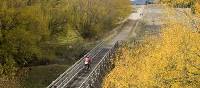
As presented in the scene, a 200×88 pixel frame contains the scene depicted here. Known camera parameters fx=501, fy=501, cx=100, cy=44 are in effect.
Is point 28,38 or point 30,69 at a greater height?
point 28,38

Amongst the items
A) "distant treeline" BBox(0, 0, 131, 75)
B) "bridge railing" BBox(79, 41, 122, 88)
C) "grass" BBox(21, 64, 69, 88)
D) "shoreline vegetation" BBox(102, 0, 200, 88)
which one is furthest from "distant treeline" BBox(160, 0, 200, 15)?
"grass" BBox(21, 64, 69, 88)

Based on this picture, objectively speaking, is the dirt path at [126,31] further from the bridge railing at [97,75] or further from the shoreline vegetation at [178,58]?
the shoreline vegetation at [178,58]

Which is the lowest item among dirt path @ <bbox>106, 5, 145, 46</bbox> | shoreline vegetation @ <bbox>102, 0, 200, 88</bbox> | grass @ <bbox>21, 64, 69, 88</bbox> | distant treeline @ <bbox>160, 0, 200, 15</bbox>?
dirt path @ <bbox>106, 5, 145, 46</bbox>

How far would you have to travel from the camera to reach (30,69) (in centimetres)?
6109

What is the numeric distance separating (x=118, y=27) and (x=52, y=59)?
40.4 meters

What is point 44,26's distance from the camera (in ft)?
209

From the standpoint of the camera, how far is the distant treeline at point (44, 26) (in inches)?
2226

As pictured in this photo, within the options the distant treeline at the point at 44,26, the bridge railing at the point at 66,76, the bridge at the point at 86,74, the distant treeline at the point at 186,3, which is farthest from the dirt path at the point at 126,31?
the distant treeline at the point at 186,3

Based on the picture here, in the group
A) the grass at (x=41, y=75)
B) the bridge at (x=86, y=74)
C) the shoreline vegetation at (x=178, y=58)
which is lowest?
the grass at (x=41, y=75)

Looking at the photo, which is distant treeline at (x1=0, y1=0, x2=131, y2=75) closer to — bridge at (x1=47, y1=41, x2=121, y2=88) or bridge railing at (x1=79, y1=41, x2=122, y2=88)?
bridge at (x1=47, y1=41, x2=121, y2=88)

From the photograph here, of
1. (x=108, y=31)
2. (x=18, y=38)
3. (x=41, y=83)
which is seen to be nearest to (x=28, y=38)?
(x=18, y=38)

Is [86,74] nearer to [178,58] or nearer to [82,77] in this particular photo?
[82,77]

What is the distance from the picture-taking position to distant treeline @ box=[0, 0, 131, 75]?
185 ft

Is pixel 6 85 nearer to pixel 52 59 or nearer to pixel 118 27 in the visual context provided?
pixel 52 59
